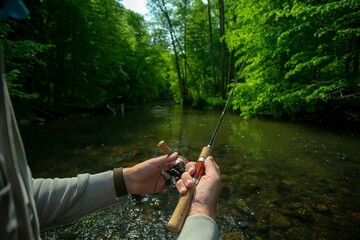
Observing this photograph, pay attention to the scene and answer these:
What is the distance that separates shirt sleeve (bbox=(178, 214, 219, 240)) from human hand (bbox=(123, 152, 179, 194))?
940 mm

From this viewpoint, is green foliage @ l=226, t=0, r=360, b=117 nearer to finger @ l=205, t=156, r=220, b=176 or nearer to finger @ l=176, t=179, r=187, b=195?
finger @ l=205, t=156, r=220, b=176

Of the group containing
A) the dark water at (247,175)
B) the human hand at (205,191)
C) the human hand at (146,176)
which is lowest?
the dark water at (247,175)

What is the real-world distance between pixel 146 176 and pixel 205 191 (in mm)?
849

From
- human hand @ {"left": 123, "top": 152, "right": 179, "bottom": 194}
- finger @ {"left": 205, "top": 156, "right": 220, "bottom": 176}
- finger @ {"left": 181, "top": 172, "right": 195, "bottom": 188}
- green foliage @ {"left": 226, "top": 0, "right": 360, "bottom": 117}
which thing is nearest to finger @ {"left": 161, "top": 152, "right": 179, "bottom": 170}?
human hand @ {"left": 123, "top": 152, "right": 179, "bottom": 194}

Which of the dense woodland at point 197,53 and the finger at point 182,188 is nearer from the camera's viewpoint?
the finger at point 182,188

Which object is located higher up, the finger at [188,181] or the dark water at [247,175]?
the finger at [188,181]

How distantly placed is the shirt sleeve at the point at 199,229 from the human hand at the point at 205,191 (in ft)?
0.25

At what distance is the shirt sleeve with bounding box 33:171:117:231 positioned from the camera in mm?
1923

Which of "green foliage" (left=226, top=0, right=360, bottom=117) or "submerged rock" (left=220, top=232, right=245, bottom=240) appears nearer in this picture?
"submerged rock" (left=220, top=232, right=245, bottom=240)

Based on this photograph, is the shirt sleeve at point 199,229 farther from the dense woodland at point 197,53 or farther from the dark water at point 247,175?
the dense woodland at point 197,53

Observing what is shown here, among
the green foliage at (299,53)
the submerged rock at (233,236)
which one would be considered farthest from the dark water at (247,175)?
the green foliage at (299,53)

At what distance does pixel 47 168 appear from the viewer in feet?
23.1

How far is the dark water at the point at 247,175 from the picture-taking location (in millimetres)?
4074

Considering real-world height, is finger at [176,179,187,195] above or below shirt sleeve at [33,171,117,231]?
above
